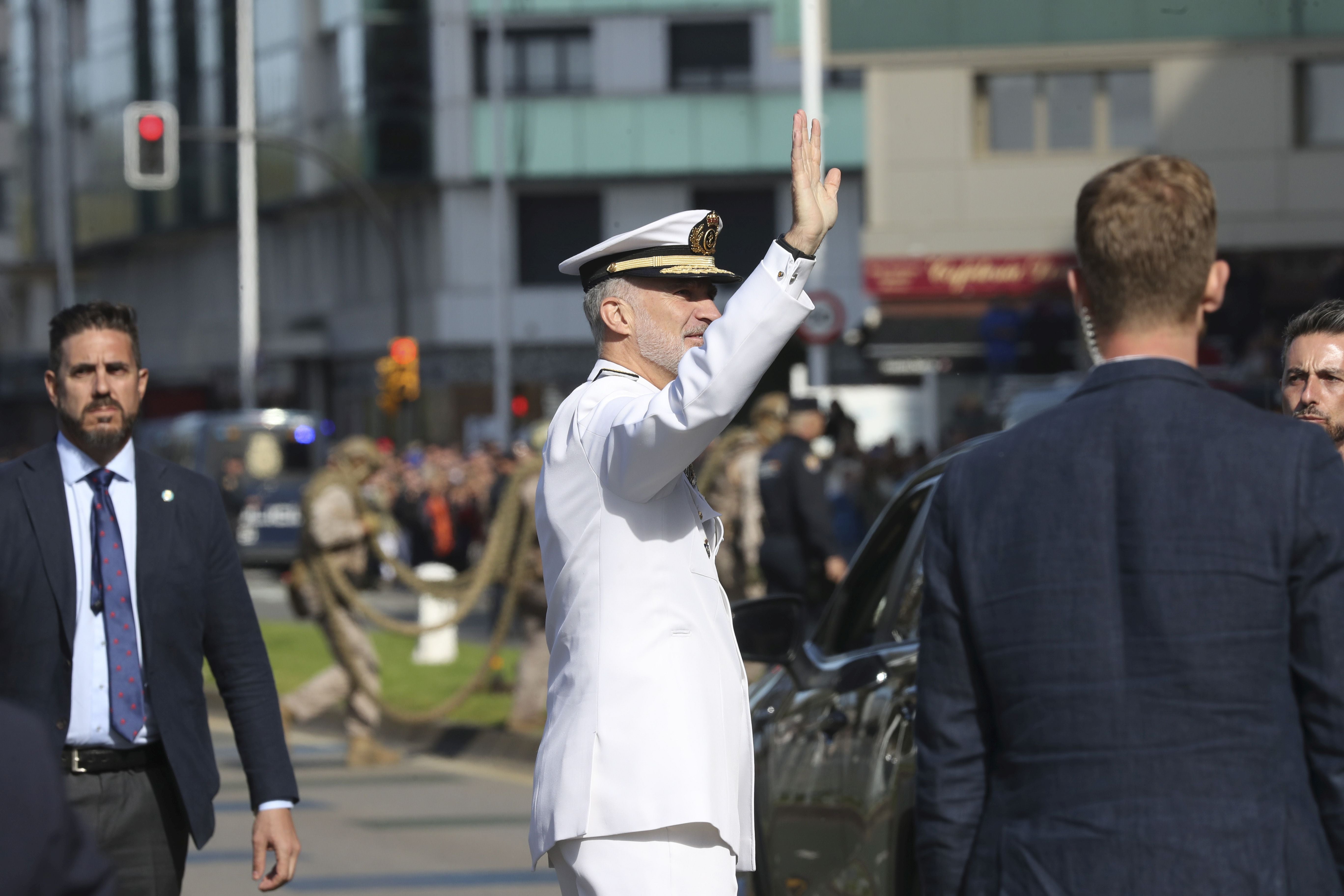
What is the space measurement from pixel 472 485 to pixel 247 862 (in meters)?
16.9

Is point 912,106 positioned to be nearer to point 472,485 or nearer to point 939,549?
point 472,485

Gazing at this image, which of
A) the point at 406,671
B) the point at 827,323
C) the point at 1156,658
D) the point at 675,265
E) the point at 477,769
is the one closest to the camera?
the point at 1156,658

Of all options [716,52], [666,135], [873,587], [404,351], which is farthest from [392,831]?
[716,52]

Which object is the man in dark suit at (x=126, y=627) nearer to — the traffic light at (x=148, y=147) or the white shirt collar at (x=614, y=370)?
the white shirt collar at (x=614, y=370)

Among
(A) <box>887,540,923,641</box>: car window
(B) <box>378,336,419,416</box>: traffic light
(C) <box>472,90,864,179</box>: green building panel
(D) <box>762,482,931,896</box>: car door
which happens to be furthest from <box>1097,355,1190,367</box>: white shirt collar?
(C) <box>472,90,864,179</box>: green building panel

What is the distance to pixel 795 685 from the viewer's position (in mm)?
5055

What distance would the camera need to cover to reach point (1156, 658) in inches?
96.4

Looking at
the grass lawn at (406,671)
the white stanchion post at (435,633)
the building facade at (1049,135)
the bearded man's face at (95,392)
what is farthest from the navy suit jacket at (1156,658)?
the building facade at (1049,135)

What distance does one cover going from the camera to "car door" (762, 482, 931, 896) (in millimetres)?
4469

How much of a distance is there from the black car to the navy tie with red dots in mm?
1344

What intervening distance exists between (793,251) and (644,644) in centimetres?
72

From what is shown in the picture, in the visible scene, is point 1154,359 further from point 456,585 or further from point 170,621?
point 456,585

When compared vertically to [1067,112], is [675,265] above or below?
below

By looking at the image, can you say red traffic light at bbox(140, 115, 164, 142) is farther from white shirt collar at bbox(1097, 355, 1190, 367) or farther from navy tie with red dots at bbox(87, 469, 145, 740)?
white shirt collar at bbox(1097, 355, 1190, 367)
